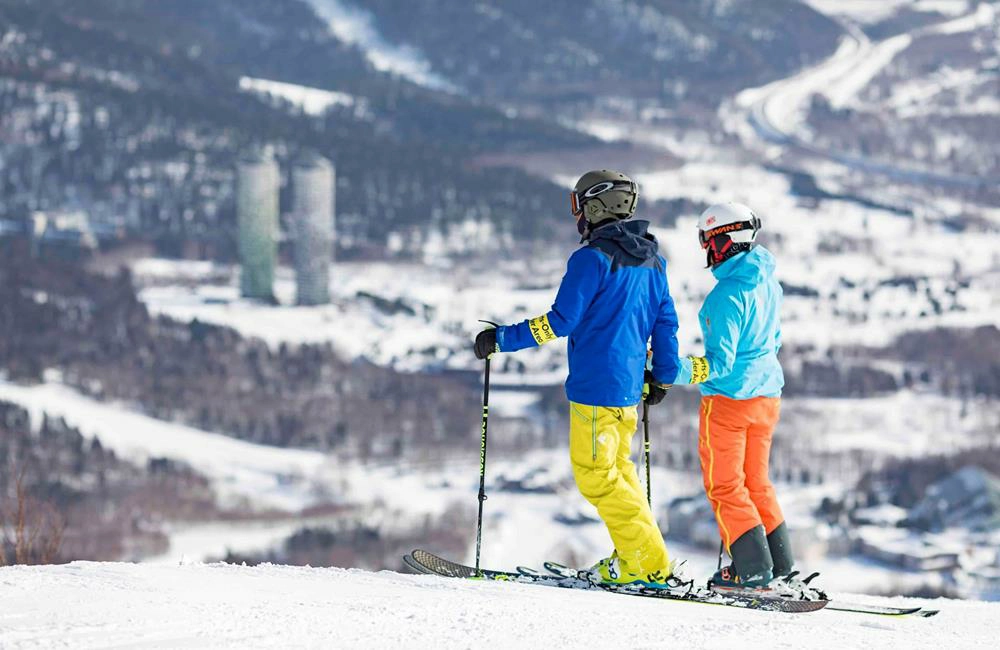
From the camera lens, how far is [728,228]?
7855mm

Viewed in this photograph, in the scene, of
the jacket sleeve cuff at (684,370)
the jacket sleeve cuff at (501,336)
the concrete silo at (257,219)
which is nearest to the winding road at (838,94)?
the concrete silo at (257,219)

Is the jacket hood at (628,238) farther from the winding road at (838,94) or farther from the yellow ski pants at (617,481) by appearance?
the winding road at (838,94)

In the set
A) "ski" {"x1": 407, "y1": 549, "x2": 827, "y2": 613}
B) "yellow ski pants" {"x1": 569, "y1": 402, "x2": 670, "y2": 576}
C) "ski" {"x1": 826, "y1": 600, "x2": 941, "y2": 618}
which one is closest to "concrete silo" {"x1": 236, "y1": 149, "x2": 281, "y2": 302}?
"ski" {"x1": 407, "y1": 549, "x2": 827, "y2": 613}

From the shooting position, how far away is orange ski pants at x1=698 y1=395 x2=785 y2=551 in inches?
309

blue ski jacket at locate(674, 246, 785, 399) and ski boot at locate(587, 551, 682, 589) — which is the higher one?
blue ski jacket at locate(674, 246, 785, 399)

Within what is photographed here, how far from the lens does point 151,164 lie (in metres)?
119

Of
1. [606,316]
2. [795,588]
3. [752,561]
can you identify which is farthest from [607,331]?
[795,588]

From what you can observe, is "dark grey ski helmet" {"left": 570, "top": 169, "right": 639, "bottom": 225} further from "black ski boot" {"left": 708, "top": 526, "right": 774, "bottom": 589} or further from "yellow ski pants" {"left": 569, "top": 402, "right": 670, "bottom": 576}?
"black ski boot" {"left": 708, "top": 526, "right": 774, "bottom": 589}

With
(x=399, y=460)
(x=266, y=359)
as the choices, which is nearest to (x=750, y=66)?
(x=266, y=359)

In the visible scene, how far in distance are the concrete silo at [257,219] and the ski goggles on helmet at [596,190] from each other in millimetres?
83548

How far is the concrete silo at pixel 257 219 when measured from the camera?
92375mm

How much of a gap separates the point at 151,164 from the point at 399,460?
62.0 meters

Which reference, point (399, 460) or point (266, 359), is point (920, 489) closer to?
point (399, 460)

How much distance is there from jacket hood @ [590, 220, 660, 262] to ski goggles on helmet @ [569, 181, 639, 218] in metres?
0.13
